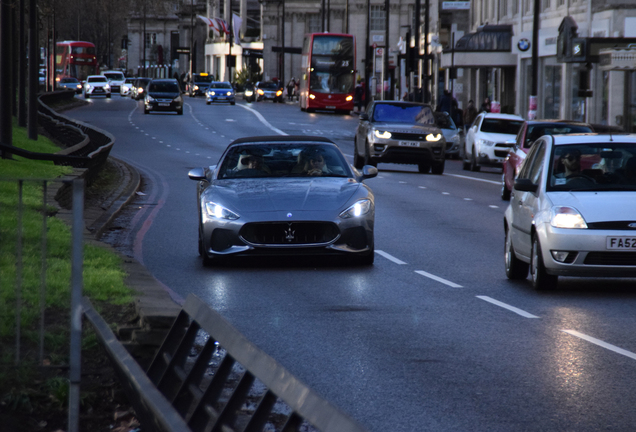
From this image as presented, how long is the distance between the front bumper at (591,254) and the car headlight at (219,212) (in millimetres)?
3282

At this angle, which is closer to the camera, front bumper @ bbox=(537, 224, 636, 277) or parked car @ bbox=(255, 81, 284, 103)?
front bumper @ bbox=(537, 224, 636, 277)

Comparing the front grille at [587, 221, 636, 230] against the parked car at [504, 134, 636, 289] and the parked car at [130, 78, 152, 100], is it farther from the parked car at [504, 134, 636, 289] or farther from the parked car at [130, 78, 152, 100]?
the parked car at [130, 78, 152, 100]

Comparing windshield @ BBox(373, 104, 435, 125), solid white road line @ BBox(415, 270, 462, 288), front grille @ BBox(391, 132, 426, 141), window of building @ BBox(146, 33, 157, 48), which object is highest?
window of building @ BBox(146, 33, 157, 48)

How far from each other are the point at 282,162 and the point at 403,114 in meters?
18.0

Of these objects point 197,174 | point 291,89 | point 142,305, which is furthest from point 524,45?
point 291,89

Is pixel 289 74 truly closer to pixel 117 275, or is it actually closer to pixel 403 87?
pixel 403 87

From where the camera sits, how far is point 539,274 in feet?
36.9

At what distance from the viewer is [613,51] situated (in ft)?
109

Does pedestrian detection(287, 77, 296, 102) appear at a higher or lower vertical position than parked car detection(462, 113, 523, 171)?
higher

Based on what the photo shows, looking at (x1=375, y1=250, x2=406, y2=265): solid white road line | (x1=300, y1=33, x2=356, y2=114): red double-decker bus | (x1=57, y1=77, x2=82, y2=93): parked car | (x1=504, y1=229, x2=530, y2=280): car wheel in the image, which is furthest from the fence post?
(x1=57, y1=77, x2=82, y2=93): parked car

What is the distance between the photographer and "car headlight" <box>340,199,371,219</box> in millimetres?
12477

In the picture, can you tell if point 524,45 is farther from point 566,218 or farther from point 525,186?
point 566,218

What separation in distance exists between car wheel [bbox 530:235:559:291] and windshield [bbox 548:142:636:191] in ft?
2.13

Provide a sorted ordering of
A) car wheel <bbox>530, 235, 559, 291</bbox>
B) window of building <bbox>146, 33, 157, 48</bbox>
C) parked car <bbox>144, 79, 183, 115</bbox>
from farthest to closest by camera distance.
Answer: window of building <bbox>146, 33, 157, 48</bbox>
parked car <bbox>144, 79, 183, 115</bbox>
car wheel <bbox>530, 235, 559, 291</bbox>
